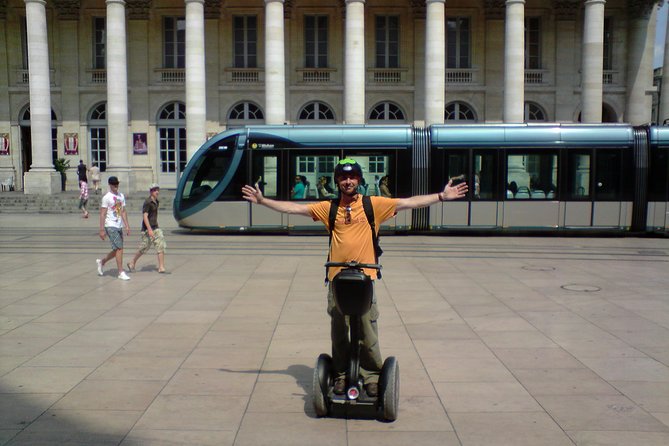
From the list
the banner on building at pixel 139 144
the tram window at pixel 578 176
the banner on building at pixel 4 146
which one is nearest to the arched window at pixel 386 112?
the banner on building at pixel 139 144

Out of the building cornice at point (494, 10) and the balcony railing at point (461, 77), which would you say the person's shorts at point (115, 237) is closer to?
the balcony railing at point (461, 77)

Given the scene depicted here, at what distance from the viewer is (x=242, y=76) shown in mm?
38281

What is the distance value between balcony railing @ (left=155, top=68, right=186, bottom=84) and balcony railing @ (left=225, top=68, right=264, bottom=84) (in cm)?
223

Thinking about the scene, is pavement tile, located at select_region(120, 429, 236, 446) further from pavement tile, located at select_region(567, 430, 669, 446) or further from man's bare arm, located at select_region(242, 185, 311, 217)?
pavement tile, located at select_region(567, 430, 669, 446)

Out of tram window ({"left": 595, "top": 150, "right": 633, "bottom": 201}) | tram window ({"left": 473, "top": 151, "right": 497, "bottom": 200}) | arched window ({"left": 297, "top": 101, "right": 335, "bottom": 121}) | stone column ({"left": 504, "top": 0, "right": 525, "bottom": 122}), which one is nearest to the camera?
tram window ({"left": 595, "top": 150, "right": 633, "bottom": 201})

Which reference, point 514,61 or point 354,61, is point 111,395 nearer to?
point 354,61

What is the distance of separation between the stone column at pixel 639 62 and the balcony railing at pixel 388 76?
11511mm

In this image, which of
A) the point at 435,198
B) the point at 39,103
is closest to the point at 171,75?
the point at 39,103

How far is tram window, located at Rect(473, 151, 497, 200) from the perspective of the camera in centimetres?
2150

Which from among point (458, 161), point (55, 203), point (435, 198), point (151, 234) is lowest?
point (55, 203)

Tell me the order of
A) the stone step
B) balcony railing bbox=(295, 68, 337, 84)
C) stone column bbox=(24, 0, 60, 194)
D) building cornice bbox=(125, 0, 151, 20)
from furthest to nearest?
balcony railing bbox=(295, 68, 337, 84) < building cornice bbox=(125, 0, 151, 20) < stone column bbox=(24, 0, 60, 194) < the stone step

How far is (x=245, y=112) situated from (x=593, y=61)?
16800 millimetres

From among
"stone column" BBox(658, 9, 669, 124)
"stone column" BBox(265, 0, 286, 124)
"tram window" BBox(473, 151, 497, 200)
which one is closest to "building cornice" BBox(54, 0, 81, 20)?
"stone column" BBox(265, 0, 286, 124)

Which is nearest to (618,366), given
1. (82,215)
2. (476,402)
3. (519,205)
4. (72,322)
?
(476,402)
